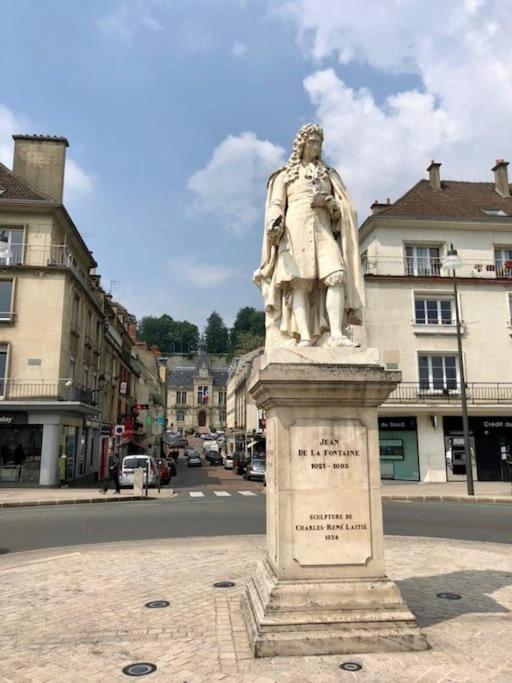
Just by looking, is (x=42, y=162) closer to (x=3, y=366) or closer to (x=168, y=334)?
(x=3, y=366)

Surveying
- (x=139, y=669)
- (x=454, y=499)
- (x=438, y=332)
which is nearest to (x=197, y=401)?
(x=438, y=332)

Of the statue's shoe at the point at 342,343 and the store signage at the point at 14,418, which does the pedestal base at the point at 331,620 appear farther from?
the store signage at the point at 14,418

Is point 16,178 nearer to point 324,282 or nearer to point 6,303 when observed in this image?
point 6,303

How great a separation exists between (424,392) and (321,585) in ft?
84.8

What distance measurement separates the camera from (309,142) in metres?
6.06

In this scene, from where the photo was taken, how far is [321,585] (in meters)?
4.79

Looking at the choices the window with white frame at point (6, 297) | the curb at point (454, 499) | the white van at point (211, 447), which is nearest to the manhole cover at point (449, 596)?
the curb at point (454, 499)

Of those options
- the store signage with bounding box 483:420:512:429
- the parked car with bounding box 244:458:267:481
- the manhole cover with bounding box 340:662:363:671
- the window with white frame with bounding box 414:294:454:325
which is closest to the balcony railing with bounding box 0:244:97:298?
the parked car with bounding box 244:458:267:481

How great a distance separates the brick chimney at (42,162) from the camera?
1222 inches

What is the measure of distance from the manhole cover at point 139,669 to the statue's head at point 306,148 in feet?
15.3

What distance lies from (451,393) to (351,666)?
2679 centimetres

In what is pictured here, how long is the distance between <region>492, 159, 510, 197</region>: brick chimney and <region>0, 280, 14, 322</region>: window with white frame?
29.6 meters

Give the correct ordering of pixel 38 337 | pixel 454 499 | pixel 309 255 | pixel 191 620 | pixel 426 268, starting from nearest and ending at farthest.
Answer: pixel 191 620
pixel 309 255
pixel 454 499
pixel 38 337
pixel 426 268

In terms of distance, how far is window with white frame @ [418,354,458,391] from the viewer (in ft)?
97.0
